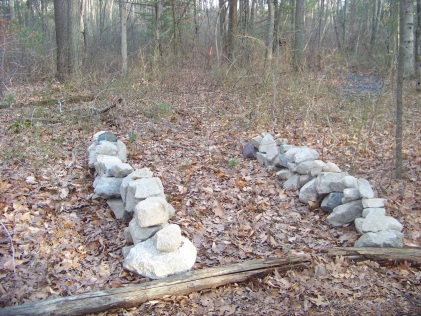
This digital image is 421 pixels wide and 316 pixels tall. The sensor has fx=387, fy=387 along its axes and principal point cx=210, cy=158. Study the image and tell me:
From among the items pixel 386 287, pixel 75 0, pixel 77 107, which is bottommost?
pixel 386 287

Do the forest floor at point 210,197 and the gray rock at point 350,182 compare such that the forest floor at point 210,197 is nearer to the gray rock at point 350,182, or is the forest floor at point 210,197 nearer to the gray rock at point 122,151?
the gray rock at point 122,151

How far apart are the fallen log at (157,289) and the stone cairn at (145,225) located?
0.59 ft

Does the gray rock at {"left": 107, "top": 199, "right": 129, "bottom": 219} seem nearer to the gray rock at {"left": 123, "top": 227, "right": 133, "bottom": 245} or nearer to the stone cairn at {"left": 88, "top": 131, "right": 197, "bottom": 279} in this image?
the stone cairn at {"left": 88, "top": 131, "right": 197, "bottom": 279}

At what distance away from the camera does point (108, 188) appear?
16.0 feet

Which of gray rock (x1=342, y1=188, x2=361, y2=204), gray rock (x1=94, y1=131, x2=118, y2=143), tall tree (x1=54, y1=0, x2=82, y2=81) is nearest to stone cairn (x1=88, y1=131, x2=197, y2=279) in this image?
gray rock (x1=94, y1=131, x2=118, y2=143)

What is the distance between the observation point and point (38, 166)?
5.61 metres

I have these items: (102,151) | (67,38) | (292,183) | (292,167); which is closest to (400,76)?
(292,167)

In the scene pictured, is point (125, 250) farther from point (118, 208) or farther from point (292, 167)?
point (292, 167)

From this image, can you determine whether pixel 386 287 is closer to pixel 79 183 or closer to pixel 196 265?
pixel 196 265

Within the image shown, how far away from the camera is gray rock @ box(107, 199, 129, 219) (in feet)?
15.1

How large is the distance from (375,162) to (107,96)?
5875 mm

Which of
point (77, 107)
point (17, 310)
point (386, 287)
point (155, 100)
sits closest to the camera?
point (17, 310)

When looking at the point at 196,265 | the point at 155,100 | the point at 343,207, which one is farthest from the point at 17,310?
the point at 155,100

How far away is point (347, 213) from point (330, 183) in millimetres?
504
